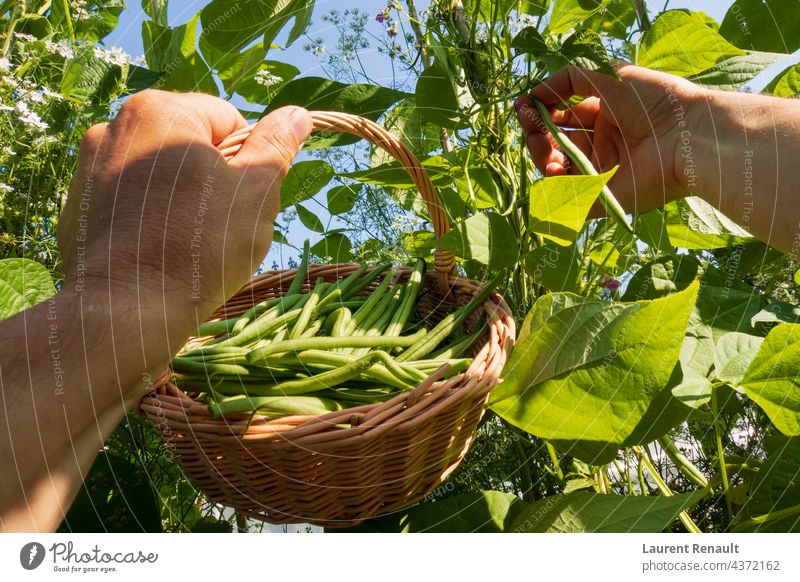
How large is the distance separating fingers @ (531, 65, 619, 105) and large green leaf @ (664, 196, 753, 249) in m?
0.17

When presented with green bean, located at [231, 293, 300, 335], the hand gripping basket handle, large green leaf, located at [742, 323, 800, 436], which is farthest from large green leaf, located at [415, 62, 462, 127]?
large green leaf, located at [742, 323, 800, 436]

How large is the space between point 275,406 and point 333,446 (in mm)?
74

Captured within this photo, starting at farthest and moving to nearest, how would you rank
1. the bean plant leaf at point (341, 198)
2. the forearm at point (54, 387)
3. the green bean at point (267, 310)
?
the bean plant leaf at point (341, 198)
the green bean at point (267, 310)
the forearm at point (54, 387)

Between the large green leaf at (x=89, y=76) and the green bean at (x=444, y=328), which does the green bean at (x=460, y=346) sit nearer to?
the green bean at (x=444, y=328)

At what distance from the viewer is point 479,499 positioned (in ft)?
2.11

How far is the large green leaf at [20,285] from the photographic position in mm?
659

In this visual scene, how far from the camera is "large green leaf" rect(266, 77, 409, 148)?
2.43ft

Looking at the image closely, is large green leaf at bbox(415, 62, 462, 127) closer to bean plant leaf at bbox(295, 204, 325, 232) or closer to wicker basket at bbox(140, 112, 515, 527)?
wicker basket at bbox(140, 112, 515, 527)

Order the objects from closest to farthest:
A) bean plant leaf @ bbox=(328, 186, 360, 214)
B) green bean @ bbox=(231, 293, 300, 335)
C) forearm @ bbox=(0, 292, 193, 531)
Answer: forearm @ bbox=(0, 292, 193, 531), green bean @ bbox=(231, 293, 300, 335), bean plant leaf @ bbox=(328, 186, 360, 214)

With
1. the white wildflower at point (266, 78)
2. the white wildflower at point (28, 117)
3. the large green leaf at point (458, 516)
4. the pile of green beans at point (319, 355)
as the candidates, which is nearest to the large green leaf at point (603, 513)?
the large green leaf at point (458, 516)

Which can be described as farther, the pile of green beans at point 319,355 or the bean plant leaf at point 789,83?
the bean plant leaf at point 789,83

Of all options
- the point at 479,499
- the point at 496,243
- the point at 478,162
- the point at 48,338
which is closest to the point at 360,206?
the point at 478,162

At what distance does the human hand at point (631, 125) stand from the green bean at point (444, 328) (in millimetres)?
164

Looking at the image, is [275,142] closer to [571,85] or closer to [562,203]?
[562,203]
